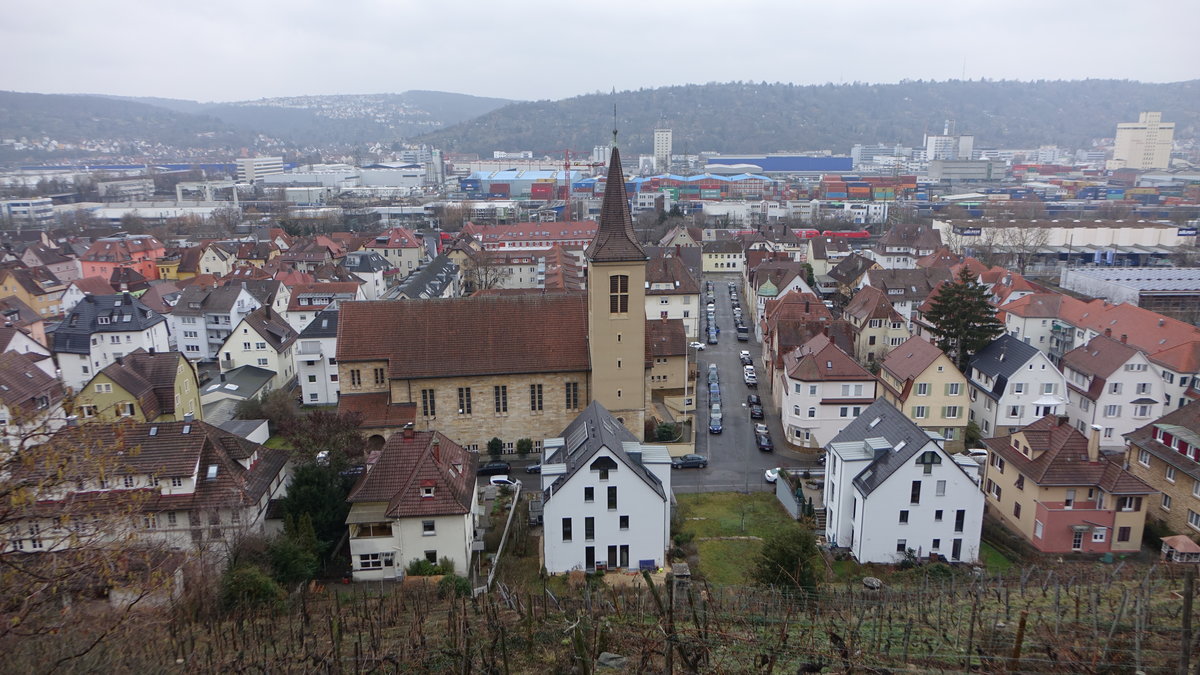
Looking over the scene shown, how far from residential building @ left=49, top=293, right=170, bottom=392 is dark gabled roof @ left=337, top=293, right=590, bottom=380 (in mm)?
21307

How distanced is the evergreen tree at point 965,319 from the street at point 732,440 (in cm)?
1141

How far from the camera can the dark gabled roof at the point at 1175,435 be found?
1159 inches

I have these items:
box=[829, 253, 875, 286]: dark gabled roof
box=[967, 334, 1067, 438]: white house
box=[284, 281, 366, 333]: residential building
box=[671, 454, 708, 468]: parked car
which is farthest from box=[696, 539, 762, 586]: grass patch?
box=[829, 253, 875, 286]: dark gabled roof

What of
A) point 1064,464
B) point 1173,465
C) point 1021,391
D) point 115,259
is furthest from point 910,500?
point 115,259

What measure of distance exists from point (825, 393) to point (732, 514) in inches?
399

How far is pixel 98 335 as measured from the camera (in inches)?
1975

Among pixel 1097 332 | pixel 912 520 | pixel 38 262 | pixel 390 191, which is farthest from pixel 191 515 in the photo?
pixel 390 191

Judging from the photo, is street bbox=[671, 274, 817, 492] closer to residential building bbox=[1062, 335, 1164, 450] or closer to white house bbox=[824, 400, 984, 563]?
white house bbox=[824, 400, 984, 563]

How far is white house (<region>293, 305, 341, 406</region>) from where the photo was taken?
45.9m

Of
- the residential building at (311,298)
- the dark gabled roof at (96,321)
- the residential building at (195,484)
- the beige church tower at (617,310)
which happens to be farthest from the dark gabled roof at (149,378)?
the beige church tower at (617,310)

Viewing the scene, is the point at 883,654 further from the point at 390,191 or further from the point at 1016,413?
the point at 390,191

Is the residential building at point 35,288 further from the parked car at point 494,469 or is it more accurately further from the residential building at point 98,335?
the parked car at point 494,469

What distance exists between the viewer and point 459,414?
3772cm

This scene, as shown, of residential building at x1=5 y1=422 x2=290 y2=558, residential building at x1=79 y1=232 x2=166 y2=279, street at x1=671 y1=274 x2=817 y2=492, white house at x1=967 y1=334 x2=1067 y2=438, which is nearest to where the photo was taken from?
residential building at x1=5 y1=422 x2=290 y2=558
